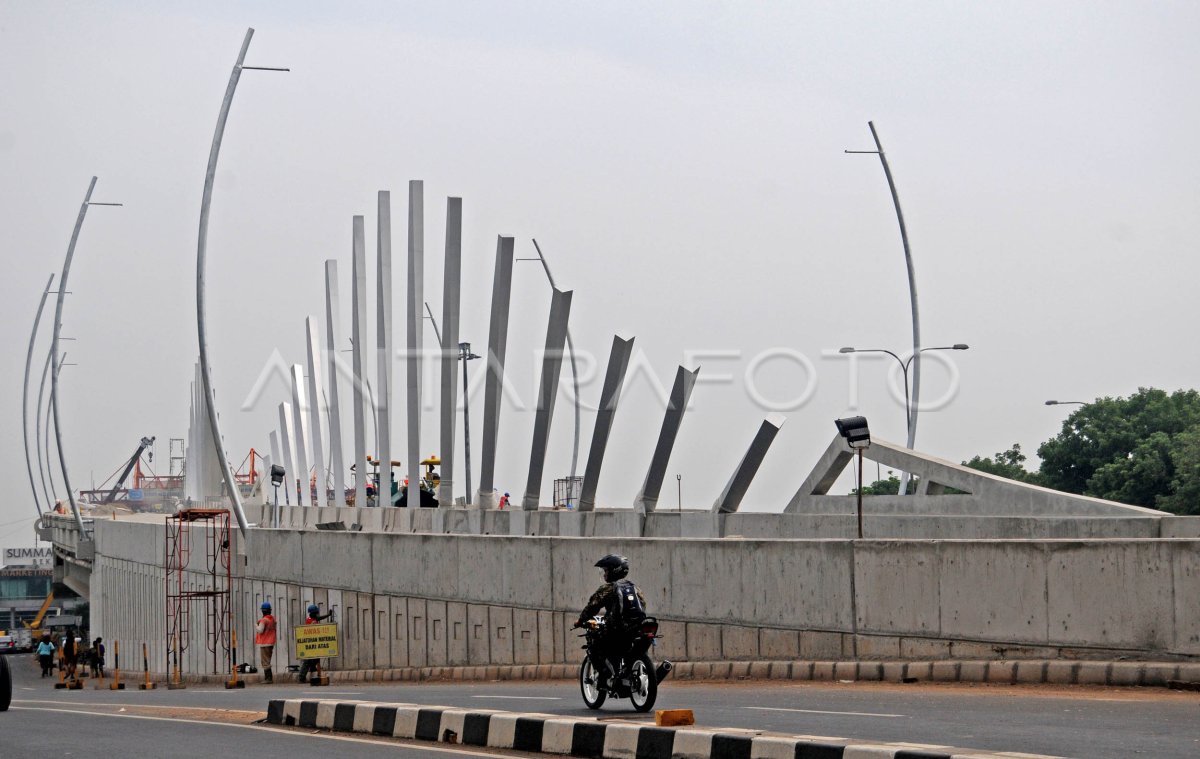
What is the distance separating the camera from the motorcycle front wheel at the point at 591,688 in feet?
45.6

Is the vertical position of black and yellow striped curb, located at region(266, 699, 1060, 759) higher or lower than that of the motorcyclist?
lower

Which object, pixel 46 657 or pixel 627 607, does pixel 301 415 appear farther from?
pixel 627 607

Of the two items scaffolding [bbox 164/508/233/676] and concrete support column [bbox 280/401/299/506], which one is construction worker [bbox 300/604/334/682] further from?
concrete support column [bbox 280/401/299/506]

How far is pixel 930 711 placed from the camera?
510 inches

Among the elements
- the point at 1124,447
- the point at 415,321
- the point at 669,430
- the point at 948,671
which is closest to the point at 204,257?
the point at 415,321

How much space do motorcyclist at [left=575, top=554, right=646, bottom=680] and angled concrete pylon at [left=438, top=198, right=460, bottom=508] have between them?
2027cm

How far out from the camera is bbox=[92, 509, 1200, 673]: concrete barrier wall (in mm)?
15023

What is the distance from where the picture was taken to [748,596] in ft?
62.2

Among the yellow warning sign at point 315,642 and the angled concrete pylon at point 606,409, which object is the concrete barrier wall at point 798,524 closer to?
the angled concrete pylon at point 606,409

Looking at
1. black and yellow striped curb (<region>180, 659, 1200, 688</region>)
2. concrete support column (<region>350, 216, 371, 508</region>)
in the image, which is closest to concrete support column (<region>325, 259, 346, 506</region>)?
concrete support column (<region>350, 216, 371, 508</region>)

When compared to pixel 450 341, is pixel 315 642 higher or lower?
lower

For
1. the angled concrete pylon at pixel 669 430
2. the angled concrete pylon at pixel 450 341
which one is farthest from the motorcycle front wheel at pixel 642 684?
the angled concrete pylon at pixel 450 341

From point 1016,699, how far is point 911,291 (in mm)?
22934

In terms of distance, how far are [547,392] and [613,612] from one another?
18.1 metres
